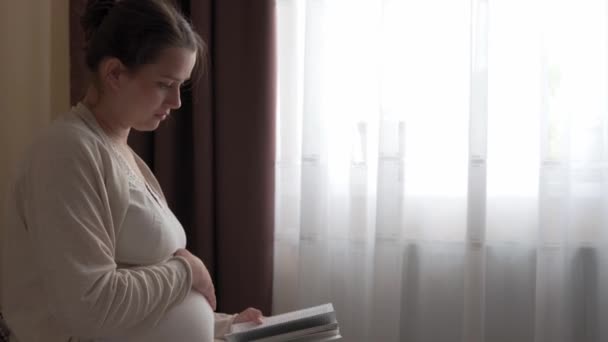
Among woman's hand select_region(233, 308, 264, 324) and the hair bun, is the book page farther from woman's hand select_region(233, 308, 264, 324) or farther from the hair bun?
the hair bun

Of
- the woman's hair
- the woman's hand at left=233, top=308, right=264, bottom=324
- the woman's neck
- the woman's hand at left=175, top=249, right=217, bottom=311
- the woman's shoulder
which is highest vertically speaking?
the woman's hair

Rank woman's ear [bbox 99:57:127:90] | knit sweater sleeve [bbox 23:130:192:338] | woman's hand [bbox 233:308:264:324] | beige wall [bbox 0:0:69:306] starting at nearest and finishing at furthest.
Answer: knit sweater sleeve [bbox 23:130:192:338] < woman's ear [bbox 99:57:127:90] < woman's hand [bbox 233:308:264:324] < beige wall [bbox 0:0:69:306]

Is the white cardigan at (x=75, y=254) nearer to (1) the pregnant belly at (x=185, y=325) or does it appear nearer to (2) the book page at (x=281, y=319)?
(1) the pregnant belly at (x=185, y=325)

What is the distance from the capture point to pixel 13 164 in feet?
6.70

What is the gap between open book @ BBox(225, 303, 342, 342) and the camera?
1.12m

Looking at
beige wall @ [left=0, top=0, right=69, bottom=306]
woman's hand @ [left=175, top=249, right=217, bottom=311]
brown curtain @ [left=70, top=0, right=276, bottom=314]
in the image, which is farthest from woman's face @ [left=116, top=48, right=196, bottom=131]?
beige wall @ [left=0, top=0, right=69, bottom=306]

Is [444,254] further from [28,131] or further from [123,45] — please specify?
[28,131]

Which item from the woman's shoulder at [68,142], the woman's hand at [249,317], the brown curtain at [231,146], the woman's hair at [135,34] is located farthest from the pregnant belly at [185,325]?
the brown curtain at [231,146]

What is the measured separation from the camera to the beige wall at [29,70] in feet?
6.61

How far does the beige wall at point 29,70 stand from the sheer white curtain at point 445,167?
79 centimetres

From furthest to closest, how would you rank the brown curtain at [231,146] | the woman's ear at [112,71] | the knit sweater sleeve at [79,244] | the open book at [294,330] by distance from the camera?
the brown curtain at [231,146]
the open book at [294,330]
the woman's ear at [112,71]
the knit sweater sleeve at [79,244]

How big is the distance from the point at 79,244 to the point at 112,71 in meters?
0.29

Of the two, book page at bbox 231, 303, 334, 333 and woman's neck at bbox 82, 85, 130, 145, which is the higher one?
woman's neck at bbox 82, 85, 130, 145

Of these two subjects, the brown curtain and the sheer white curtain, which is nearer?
the sheer white curtain
